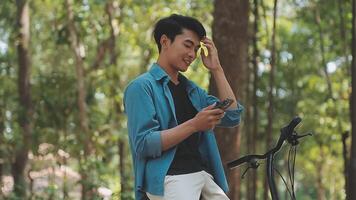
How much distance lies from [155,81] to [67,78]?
29.1ft

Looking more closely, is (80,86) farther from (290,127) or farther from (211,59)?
(290,127)

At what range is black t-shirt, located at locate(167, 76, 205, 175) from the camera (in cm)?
265

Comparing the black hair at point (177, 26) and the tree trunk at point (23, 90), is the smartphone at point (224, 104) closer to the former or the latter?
the black hair at point (177, 26)

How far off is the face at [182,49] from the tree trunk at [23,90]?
26.3 feet

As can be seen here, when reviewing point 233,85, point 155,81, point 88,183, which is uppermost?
point 233,85

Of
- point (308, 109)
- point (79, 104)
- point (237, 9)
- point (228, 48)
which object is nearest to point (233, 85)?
point (228, 48)

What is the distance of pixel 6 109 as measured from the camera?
11812mm

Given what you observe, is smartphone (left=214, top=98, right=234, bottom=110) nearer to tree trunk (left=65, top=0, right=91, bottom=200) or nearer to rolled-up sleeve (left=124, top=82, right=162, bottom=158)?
rolled-up sleeve (left=124, top=82, right=162, bottom=158)

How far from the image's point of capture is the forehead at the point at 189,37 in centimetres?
278

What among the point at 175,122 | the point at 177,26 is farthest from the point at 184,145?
the point at 177,26

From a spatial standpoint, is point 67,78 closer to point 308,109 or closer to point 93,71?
Result: point 93,71

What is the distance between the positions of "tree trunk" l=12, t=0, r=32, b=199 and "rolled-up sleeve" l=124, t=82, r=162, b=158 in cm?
808

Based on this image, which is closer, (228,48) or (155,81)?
(155,81)

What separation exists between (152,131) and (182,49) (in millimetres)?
400
